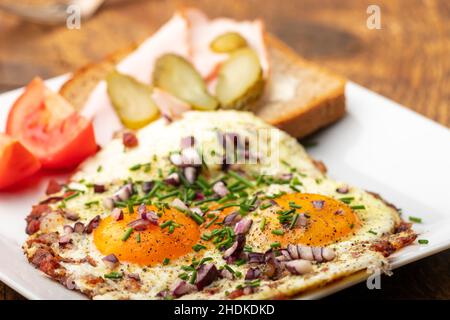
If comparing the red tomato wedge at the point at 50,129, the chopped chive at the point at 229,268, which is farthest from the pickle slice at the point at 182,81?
the chopped chive at the point at 229,268

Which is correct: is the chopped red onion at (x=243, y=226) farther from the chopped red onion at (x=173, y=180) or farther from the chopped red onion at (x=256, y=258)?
the chopped red onion at (x=173, y=180)

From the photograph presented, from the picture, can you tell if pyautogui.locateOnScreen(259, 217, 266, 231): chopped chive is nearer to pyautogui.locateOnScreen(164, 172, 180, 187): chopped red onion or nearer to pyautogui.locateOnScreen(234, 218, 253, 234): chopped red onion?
pyautogui.locateOnScreen(234, 218, 253, 234): chopped red onion

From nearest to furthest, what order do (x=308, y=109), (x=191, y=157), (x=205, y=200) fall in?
(x=205, y=200)
(x=191, y=157)
(x=308, y=109)

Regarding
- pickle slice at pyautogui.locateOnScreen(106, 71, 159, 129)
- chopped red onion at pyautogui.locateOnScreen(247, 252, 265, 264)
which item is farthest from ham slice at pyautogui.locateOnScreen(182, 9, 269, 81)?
chopped red onion at pyautogui.locateOnScreen(247, 252, 265, 264)

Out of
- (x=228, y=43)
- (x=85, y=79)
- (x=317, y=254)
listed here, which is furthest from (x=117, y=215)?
(x=228, y=43)

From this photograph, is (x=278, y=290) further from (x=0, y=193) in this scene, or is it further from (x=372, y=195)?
(x=0, y=193)

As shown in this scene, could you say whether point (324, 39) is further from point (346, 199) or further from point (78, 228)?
point (78, 228)
